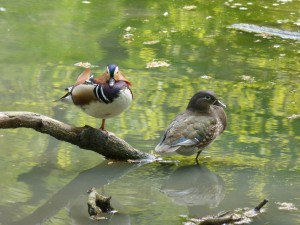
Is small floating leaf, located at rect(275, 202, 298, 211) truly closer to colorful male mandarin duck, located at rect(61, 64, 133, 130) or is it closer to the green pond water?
the green pond water

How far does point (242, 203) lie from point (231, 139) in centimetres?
122

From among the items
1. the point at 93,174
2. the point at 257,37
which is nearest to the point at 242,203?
the point at 93,174

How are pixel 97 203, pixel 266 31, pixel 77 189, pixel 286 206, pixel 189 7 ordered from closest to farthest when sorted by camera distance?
1. pixel 97 203
2. pixel 286 206
3. pixel 77 189
4. pixel 266 31
5. pixel 189 7

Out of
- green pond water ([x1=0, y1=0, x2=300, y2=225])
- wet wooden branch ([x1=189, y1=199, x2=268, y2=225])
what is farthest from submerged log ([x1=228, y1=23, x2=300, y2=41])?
wet wooden branch ([x1=189, y1=199, x2=268, y2=225])

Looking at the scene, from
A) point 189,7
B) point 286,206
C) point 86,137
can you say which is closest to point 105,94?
point 86,137

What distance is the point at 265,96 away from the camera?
23.6ft

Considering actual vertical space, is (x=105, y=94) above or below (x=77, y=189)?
above

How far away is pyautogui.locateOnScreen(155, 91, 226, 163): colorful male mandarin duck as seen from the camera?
5.51m

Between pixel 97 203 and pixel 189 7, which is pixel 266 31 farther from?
pixel 97 203

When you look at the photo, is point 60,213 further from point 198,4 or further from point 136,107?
point 198,4

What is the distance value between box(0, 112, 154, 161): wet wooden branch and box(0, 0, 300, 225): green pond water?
94mm

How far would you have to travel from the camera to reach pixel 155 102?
7.05 meters

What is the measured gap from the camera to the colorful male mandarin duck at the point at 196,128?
5512mm

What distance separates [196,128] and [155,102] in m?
1.48
